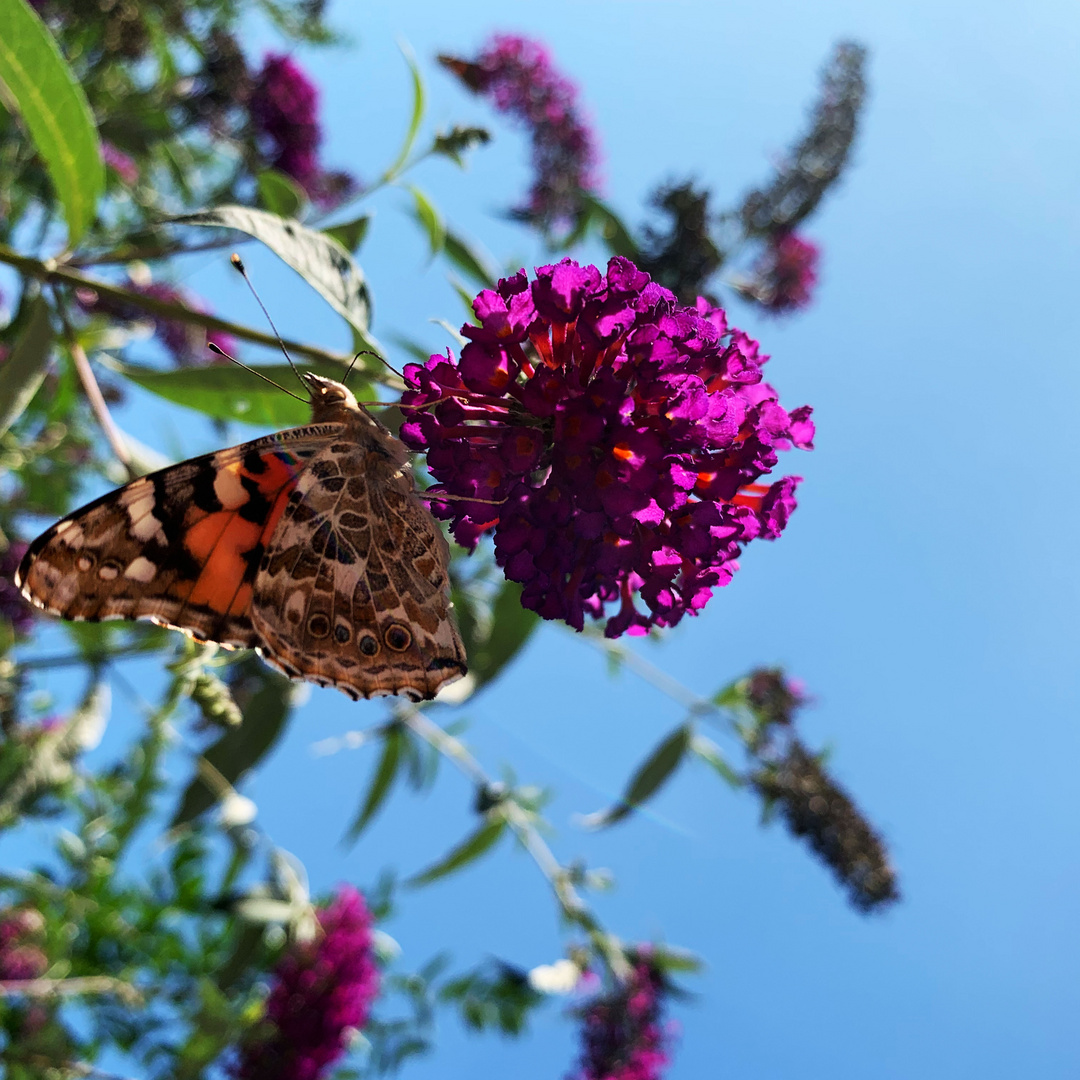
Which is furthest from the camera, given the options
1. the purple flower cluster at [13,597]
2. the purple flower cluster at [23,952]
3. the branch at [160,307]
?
the purple flower cluster at [23,952]

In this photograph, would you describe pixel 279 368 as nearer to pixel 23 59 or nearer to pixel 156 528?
pixel 156 528

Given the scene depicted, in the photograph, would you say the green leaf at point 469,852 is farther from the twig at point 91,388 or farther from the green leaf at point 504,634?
the twig at point 91,388

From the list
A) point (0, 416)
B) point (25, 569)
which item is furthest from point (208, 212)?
point (0, 416)

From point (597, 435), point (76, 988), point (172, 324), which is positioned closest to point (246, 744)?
point (76, 988)

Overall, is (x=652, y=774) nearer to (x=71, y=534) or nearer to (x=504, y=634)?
(x=504, y=634)

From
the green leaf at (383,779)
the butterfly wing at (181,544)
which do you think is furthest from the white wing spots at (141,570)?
the green leaf at (383,779)

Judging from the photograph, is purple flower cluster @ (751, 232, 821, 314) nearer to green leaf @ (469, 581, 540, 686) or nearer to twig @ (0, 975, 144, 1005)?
green leaf @ (469, 581, 540, 686)

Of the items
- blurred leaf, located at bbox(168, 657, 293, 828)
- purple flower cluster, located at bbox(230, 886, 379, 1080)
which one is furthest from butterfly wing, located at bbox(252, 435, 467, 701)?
purple flower cluster, located at bbox(230, 886, 379, 1080)

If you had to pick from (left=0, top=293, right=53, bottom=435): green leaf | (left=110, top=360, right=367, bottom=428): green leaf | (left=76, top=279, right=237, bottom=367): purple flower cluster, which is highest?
(left=76, top=279, right=237, bottom=367): purple flower cluster
